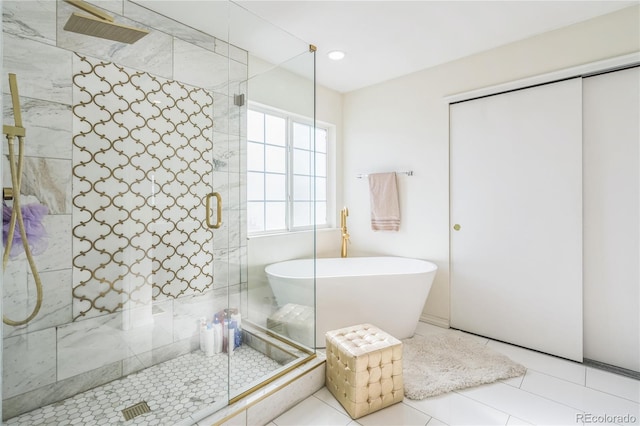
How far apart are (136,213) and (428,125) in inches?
103

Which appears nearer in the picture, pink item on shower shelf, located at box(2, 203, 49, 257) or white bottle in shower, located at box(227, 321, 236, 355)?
pink item on shower shelf, located at box(2, 203, 49, 257)

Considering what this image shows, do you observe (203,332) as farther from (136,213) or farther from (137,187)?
(137,187)

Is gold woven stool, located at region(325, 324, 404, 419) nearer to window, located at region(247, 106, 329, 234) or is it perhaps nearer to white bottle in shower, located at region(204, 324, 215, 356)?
white bottle in shower, located at region(204, 324, 215, 356)

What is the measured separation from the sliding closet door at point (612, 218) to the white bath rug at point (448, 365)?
2.21ft

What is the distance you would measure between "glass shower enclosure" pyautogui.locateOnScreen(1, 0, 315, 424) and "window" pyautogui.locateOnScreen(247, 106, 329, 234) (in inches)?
3.3

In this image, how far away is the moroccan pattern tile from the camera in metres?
1.81

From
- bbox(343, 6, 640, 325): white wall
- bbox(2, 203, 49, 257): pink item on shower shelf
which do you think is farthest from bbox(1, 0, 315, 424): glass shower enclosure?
bbox(343, 6, 640, 325): white wall

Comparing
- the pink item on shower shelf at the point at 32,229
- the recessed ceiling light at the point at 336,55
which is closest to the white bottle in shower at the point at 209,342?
the pink item on shower shelf at the point at 32,229

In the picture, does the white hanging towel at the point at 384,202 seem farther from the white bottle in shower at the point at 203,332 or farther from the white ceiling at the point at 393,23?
the white bottle in shower at the point at 203,332

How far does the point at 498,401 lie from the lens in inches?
75.6

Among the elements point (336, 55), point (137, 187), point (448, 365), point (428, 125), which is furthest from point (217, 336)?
point (428, 125)

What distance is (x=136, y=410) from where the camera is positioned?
1.73m

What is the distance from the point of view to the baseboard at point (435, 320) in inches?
119

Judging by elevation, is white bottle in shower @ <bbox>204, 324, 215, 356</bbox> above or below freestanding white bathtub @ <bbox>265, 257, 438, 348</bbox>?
below
